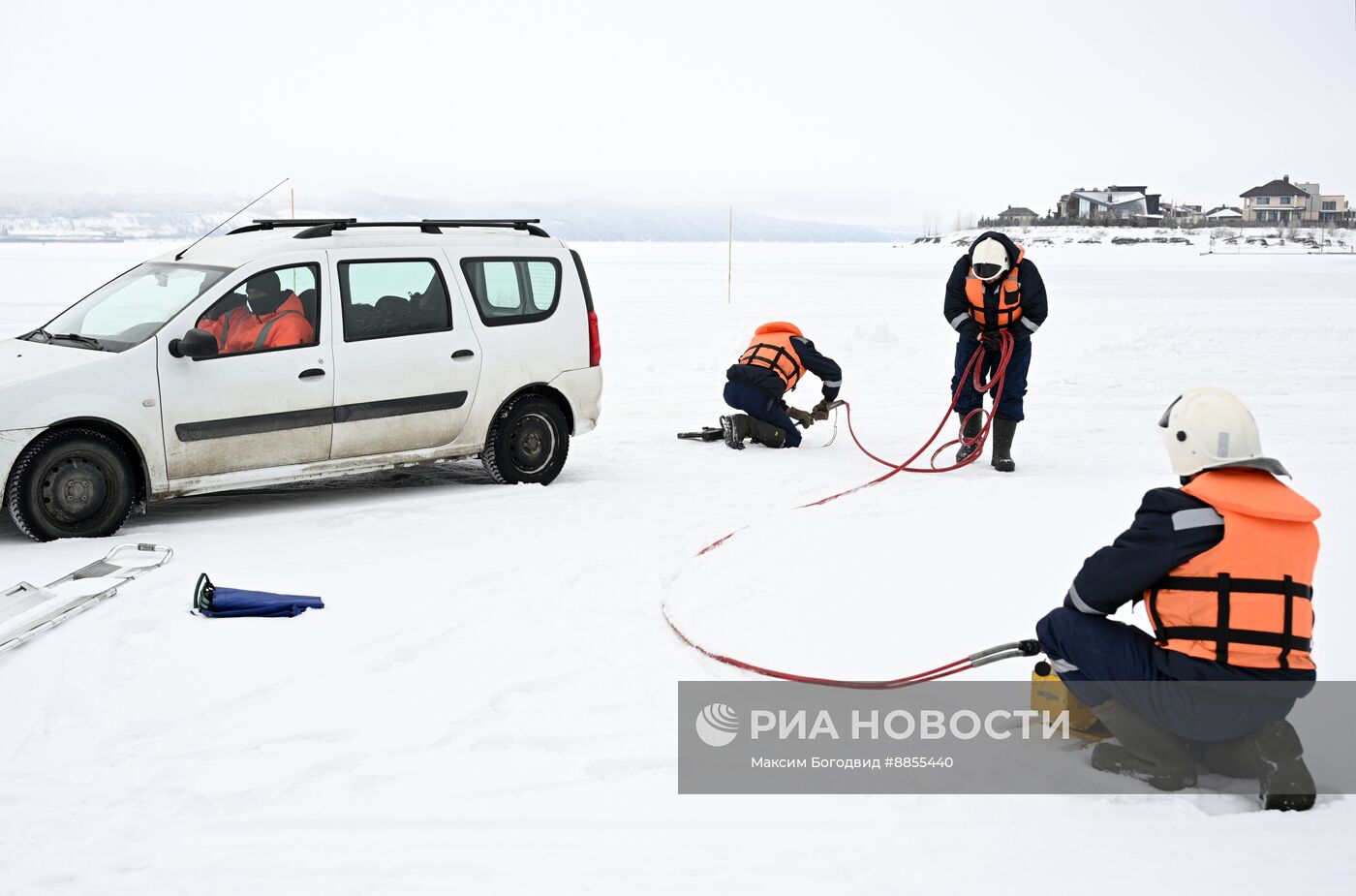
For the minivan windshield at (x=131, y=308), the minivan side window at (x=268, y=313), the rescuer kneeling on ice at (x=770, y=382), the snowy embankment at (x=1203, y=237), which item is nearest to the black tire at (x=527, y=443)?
the minivan side window at (x=268, y=313)

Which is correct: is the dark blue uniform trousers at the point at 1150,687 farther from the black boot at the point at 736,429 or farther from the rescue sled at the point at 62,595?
the black boot at the point at 736,429

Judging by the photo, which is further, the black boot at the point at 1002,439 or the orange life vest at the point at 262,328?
the black boot at the point at 1002,439

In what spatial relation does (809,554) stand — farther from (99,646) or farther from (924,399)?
(924,399)

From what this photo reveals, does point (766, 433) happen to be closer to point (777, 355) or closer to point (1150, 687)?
point (777, 355)

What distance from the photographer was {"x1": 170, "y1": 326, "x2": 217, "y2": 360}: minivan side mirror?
23.1 feet

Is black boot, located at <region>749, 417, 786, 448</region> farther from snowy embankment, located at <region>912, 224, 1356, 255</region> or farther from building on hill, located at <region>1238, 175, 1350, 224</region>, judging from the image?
building on hill, located at <region>1238, 175, 1350, 224</region>

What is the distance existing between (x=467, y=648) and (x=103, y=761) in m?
1.53

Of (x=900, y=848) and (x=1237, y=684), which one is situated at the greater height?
(x=1237, y=684)

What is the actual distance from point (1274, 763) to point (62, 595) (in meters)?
5.16

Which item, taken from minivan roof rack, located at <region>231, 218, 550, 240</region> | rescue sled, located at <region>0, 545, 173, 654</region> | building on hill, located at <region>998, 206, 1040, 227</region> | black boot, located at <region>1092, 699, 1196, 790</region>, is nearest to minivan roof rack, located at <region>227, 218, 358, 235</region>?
minivan roof rack, located at <region>231, 218, 550, 240</region>

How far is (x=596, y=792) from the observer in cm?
396

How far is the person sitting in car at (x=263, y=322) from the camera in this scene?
24.3 ft

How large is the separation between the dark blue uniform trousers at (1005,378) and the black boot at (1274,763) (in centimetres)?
571

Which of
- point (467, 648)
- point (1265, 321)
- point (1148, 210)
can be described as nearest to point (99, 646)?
point (467, 648)
